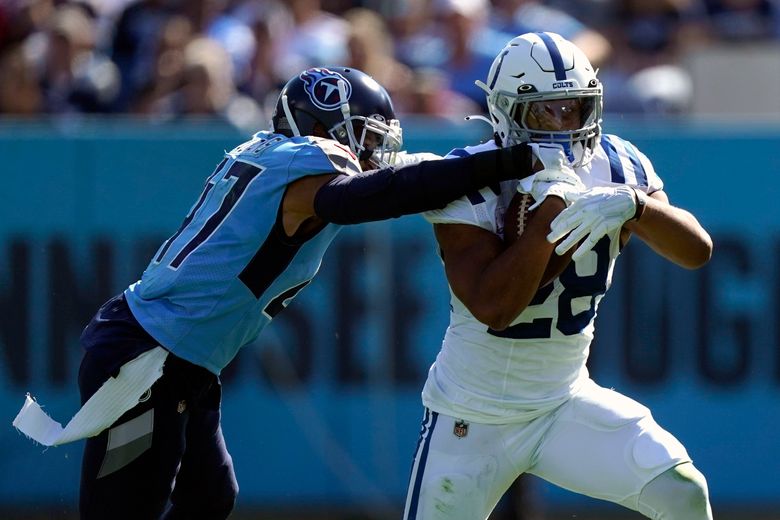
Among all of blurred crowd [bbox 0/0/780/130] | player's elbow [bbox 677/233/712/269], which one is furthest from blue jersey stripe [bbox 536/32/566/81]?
blurred crowd [bbox 0/0/780/130]

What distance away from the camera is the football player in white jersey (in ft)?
12.8

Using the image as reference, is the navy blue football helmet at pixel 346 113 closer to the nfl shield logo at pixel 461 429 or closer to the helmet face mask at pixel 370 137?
the helmet face mask at pixel 370 137

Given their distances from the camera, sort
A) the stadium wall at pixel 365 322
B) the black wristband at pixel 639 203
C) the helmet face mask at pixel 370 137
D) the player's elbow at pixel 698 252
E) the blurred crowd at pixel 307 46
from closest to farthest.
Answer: the black wristband at pixel 639 203 < the player's elbow at pixel 698 252 < the helmet face mask at pixel 370 137 < the stadium wall at pixel 365 322 < the blurred crowd at pixel 307 46

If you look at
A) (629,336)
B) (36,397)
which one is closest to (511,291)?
(629,336)

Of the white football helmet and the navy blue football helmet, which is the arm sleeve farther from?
the navy blue football helmet

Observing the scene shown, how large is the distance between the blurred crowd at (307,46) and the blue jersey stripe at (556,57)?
11.3 ft

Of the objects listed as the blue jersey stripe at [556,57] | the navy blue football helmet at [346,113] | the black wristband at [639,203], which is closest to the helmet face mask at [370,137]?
the navy blue football helmet at [346,113]

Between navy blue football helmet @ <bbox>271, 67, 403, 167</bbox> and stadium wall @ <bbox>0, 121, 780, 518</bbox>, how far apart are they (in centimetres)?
235

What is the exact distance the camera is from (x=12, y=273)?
668 centimetres

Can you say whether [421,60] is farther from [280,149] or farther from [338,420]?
[280,149]

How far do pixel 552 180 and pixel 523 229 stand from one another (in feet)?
0.54

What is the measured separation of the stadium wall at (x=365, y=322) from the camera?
21.9 feet

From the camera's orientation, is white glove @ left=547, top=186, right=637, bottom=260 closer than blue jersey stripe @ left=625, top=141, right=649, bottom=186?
Yes

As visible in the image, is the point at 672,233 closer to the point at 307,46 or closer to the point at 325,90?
the point at 325,90
